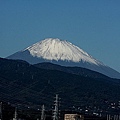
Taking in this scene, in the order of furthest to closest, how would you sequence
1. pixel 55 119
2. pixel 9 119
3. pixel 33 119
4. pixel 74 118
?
pixel 33 119, pixel 9 119, pixel 74 118, pixel 55 119

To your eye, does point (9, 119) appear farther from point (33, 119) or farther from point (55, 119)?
point (55, 119)

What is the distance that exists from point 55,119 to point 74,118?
77.6 feet

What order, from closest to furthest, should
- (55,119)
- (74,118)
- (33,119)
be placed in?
(55,119) < (74,118) < (33,119)

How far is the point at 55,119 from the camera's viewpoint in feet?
224

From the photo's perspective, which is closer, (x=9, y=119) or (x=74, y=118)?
(x=74, y=118)

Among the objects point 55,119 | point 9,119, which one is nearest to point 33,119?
point 9,119

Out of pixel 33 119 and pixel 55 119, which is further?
pixel 33 119

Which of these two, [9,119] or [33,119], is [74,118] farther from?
[33,119]

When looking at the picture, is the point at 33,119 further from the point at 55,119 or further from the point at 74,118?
the point at 55,119

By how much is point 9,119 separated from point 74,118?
6332cm

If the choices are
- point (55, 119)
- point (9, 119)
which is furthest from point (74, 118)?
point (9, 119)

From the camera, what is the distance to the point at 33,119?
184 metres

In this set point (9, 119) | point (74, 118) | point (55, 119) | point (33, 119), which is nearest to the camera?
point (55, 119)

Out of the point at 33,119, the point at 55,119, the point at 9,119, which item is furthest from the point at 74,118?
the point at 33,119
